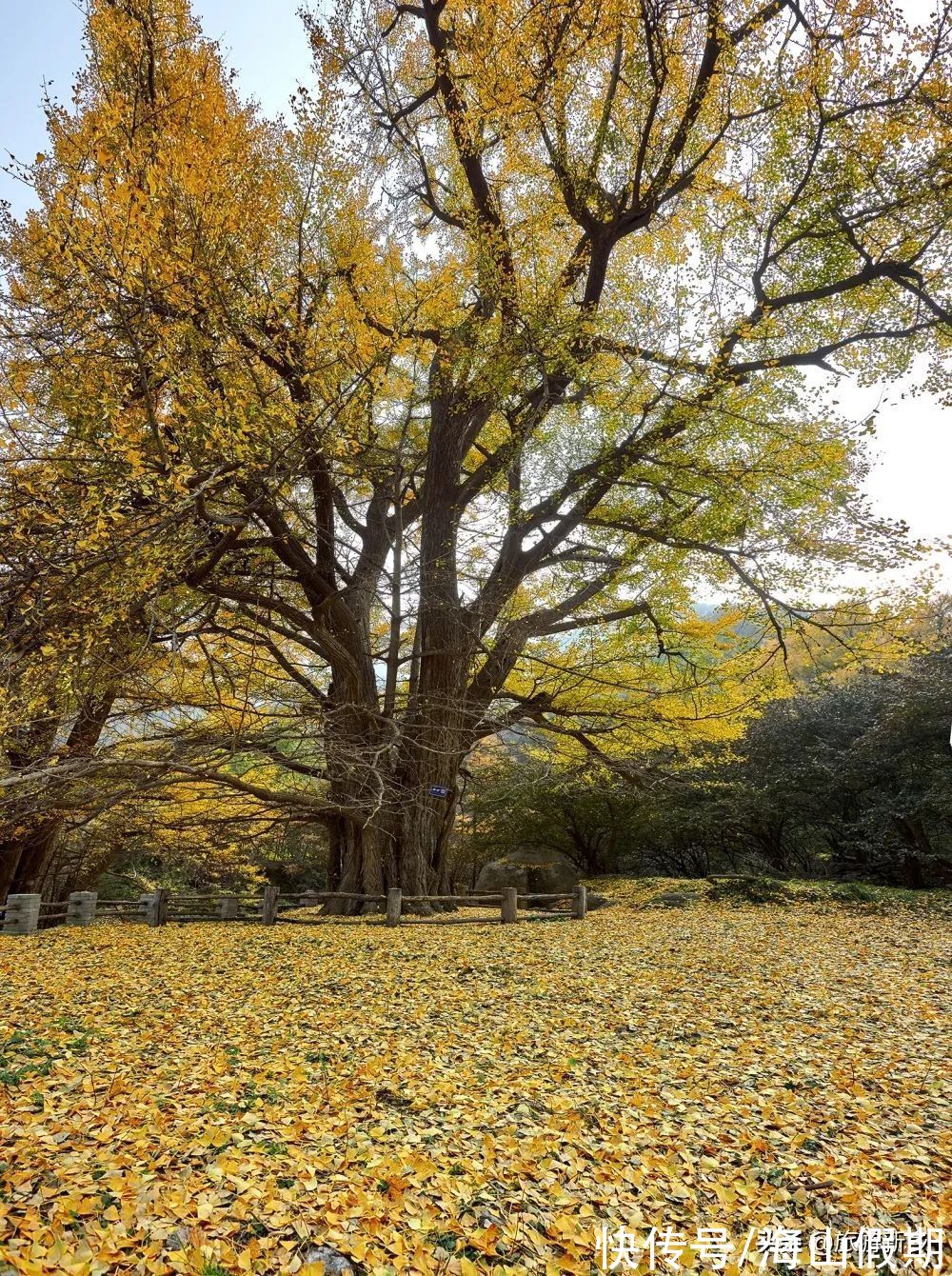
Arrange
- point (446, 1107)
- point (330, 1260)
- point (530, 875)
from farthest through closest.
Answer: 1. point (530, 875)
2. point (446, 1107)
3. point (330, 1260)

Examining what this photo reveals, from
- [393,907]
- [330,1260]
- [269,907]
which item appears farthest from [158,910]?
[330,1260]

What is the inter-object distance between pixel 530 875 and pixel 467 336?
12.5 meters

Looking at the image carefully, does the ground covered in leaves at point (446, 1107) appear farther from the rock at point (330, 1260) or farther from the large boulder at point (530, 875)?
the large boulder at point (530, 875)

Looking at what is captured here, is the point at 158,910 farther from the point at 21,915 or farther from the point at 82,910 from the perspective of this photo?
the point at 21,915

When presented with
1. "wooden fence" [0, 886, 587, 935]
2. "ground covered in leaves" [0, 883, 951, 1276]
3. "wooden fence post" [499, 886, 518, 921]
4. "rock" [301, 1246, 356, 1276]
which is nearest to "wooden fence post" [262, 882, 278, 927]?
"wooden fence" [0, 886, 587, 935]

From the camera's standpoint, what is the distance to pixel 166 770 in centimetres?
742

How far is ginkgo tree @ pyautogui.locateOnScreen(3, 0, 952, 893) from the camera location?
557 cm

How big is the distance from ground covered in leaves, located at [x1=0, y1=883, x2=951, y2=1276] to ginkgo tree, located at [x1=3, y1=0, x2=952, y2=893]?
292cm

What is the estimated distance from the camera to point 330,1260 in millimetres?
2420

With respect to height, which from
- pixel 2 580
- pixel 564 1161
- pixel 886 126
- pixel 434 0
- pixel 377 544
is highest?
pixel 434 0

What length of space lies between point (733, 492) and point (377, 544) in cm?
612

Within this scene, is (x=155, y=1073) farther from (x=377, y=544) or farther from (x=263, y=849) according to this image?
(x=263, y=849)

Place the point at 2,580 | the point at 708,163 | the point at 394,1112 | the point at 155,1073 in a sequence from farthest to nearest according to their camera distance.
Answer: the point at 708,163 → the point at 2,580 → the point at 155,1073 → the point at 394,1112

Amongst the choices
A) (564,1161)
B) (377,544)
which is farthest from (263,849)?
(564,1161)
